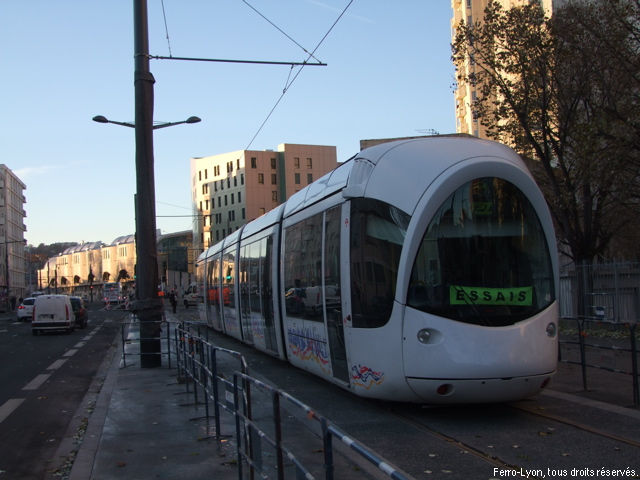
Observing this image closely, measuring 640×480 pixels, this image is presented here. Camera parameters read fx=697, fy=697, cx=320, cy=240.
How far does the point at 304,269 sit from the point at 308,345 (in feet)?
3.91

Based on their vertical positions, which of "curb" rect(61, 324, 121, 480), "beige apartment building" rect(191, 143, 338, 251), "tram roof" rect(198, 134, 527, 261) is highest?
"beige apartment building" rect(191, 143, 338, 251)

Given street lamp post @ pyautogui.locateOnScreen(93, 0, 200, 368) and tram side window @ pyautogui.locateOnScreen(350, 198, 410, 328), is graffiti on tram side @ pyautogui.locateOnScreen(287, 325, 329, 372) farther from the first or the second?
street lamp post @ pyautogui.locateOnScreen(93, 0, 200, 368)

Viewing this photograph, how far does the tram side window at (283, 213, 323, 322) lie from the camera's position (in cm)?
1023

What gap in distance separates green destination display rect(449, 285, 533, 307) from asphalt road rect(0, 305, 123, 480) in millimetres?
4585

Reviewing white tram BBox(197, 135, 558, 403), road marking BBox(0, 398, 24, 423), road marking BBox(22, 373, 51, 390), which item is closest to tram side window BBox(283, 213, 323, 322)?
white tram BBox(197, 135, 558, 403)

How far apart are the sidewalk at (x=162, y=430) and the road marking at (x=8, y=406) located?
112 centimetres

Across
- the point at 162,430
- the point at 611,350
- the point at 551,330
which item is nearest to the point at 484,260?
the point at 551,330

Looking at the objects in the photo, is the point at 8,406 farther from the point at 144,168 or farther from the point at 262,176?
the point at 262,176

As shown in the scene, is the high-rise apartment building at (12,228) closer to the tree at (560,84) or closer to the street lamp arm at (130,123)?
the street lamp arm at (130,123)

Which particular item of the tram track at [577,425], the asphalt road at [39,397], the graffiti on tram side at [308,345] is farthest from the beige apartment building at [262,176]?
the tram track at [577,425]

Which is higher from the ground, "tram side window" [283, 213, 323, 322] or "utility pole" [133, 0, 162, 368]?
"utility pole" [133, 0, 162, 368]

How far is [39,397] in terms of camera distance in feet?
40.0

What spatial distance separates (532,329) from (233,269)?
40.5 feet

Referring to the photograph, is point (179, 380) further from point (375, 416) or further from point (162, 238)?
point (162, 238)
